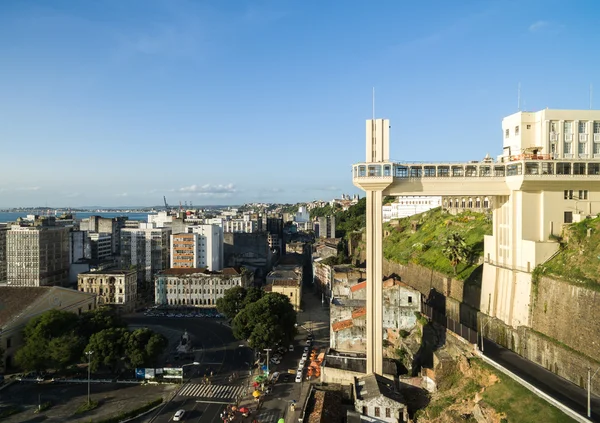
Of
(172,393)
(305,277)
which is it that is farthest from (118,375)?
(305,277)

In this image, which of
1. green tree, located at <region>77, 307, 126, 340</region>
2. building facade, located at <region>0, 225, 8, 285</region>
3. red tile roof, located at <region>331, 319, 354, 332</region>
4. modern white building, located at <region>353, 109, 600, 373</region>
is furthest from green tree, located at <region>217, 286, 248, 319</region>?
building facade, located at <region>0, 225, 8, 285</region>

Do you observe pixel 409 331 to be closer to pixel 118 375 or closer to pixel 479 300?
pixel 479 300

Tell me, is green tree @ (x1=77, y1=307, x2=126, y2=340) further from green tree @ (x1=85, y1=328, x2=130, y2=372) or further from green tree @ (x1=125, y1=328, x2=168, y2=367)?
green tree @ (x1=125, y1=328, x2=168, y2=367)

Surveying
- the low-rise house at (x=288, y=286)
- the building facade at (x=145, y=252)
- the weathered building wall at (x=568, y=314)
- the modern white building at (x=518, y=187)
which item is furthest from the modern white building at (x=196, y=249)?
the weathered building wall at (x=568, y=314)

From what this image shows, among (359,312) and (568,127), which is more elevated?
(568,127)

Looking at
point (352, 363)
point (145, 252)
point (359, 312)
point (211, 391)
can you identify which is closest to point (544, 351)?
point (352, 363)

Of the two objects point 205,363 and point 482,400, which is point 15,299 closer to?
point 205,363

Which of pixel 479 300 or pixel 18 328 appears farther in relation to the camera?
pixel 18 328
